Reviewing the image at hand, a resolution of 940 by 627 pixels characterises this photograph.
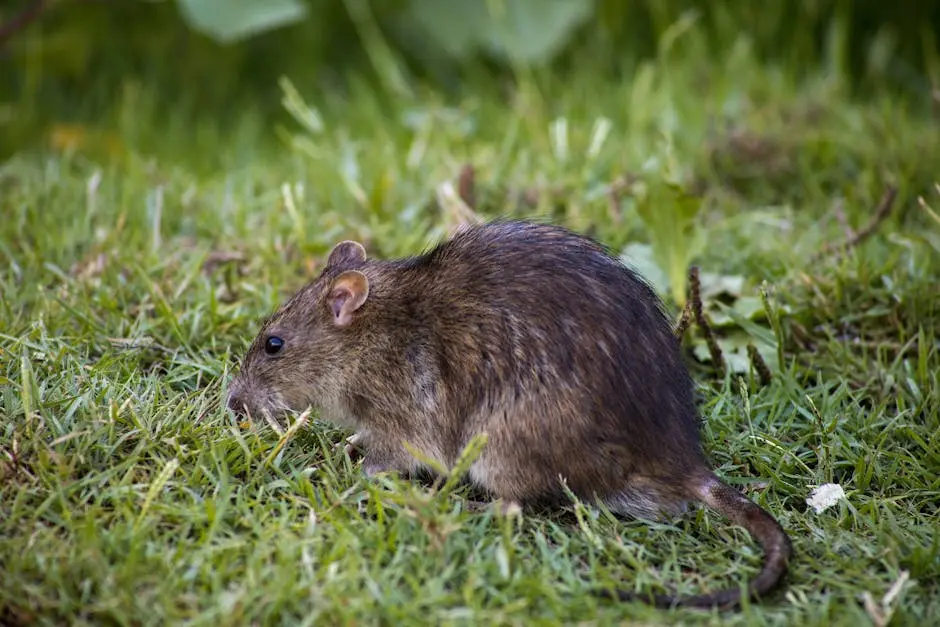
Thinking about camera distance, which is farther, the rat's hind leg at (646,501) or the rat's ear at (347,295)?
the rat's ear at (347,295)

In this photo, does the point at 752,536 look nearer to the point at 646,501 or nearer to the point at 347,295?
the point at 646,501

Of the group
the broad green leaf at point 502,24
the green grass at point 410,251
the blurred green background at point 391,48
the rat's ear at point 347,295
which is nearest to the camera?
the green grass at point 410,251

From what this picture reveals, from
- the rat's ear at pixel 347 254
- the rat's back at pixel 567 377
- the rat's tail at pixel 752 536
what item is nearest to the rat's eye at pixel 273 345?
the rat's ear at pixel 347 254

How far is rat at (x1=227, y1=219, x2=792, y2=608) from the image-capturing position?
130 inches

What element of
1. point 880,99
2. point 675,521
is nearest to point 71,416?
point 675,521

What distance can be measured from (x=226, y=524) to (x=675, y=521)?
4.60 ft

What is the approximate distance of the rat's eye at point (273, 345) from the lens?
382 centimetres

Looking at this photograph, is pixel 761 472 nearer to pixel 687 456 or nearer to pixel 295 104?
pixel 687 456

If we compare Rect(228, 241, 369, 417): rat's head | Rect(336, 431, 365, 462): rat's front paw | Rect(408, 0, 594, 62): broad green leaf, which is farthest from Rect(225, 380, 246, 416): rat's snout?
Rect(408, 0, 594, 62): broad green leaf

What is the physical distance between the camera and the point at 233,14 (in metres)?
5.77

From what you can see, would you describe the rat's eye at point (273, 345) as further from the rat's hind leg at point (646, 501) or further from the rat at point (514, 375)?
the rat's hind leg at point (646, 501)

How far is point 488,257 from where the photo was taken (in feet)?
11.9

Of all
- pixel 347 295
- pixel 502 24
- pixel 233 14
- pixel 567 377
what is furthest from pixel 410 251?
pixel 502 24

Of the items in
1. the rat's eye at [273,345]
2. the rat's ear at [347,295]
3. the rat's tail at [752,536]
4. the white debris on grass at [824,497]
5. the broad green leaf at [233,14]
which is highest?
the broad green leaf at [233,14]
